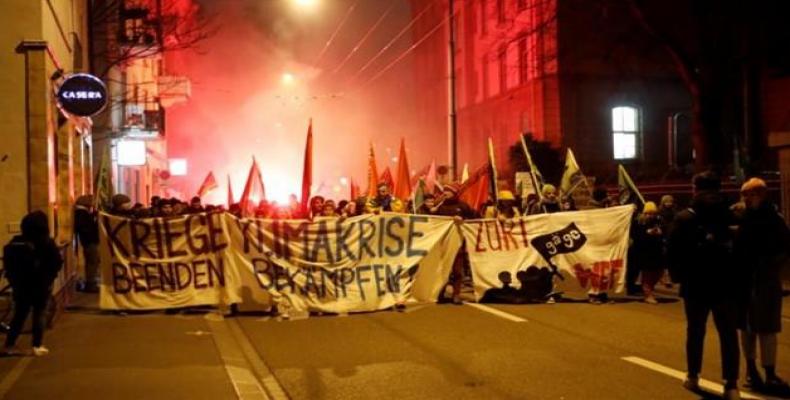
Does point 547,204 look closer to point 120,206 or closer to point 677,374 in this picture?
point 677,374

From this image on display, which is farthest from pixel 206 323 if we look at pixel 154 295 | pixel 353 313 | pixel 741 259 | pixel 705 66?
pixel 705 66

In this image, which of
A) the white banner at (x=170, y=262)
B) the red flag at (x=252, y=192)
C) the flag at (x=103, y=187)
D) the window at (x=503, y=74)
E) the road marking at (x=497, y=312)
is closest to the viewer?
the road marking at (x=497, y=312)

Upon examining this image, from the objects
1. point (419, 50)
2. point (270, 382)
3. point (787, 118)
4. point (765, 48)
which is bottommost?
point (270, 382)

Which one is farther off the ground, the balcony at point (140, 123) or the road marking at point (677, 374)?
the balcony at point (140, 123)

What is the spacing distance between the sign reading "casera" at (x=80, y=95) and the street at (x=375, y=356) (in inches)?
124

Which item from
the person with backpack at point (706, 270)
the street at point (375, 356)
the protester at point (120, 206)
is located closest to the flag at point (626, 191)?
the street at point (375, 356)

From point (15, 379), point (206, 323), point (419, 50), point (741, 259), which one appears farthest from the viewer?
point (419, 50)

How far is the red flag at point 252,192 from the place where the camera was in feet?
51.4

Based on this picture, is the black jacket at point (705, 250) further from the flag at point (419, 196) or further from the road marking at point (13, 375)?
the flag at point (419, 196)

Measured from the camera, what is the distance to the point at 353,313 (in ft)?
36.9

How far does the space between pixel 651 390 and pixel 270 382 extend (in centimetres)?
316

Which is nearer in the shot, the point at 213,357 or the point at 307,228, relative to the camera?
the point at 213,357

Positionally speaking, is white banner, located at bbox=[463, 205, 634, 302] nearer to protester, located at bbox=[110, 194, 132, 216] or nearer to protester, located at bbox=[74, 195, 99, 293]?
protester, located at bbox=[110, 194, 132, 216]

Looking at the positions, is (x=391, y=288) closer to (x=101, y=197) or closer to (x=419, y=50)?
(x=101, y=197)
